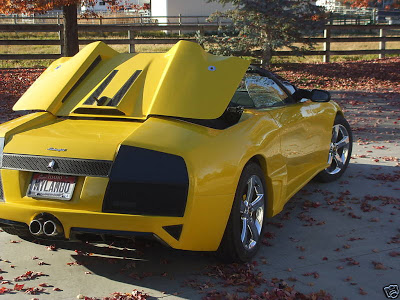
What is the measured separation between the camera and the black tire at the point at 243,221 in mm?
4316

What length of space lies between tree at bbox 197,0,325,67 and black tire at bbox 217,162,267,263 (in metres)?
13.3

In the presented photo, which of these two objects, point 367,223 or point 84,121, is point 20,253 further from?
point 367,223

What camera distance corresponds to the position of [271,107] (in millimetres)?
5539

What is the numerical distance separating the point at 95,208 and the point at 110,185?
19 cm

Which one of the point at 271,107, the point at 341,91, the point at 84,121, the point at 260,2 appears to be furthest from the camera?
the point at 260,2

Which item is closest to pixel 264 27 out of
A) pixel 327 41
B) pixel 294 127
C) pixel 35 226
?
pixel 327 41

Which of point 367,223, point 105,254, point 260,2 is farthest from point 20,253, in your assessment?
point 260,2

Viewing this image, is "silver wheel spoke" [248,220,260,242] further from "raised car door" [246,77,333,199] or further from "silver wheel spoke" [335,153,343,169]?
"silver wheel spoke" [335,153,343,169]

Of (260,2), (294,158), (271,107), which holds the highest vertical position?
(260,2)

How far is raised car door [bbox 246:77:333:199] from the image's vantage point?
5457 mm

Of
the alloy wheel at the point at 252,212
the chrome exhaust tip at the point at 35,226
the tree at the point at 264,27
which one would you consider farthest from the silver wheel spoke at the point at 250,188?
the tree at the point at 264,27

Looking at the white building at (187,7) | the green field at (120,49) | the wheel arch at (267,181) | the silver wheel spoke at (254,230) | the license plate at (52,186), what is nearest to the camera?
the license plate at (52,186)

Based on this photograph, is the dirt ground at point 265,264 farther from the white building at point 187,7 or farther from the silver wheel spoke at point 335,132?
the white building at point 187,7

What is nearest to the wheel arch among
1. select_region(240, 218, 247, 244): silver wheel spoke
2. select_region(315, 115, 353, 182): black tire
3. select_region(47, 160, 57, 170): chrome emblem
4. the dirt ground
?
the dirt ground
